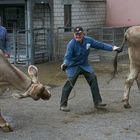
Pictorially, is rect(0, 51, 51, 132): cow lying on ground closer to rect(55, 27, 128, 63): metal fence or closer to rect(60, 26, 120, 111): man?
rect(60, 26, 120, 111): man

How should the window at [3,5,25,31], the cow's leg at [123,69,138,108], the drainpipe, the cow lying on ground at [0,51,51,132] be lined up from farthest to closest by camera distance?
the window at [3,5,25,31], the drainpipe, the cow's leg at [123,69,138,108], the cow lying on ground at [0,51,51,132]

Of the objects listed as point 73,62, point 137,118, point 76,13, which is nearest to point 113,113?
point 137,118

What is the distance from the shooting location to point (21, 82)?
8.00 metres

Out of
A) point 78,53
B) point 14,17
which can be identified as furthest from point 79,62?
point 14,17

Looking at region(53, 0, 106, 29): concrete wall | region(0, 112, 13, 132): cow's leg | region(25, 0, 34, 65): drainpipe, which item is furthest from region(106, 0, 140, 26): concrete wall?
region(0, 112, 13, 132): cow's leg

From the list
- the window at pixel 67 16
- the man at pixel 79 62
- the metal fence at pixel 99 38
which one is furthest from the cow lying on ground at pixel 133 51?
the window at pixel 67 16

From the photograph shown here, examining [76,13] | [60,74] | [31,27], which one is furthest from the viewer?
[76,13]

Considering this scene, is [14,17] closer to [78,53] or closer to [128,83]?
[78,53]

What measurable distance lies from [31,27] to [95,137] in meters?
10.1

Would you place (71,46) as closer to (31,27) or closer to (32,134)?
(32,134)

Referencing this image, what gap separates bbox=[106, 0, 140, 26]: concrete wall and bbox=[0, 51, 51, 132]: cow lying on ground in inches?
558

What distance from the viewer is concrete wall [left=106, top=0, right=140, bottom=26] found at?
21656mm

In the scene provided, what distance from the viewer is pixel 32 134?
7.91 m

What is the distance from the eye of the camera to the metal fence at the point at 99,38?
57.4ft
